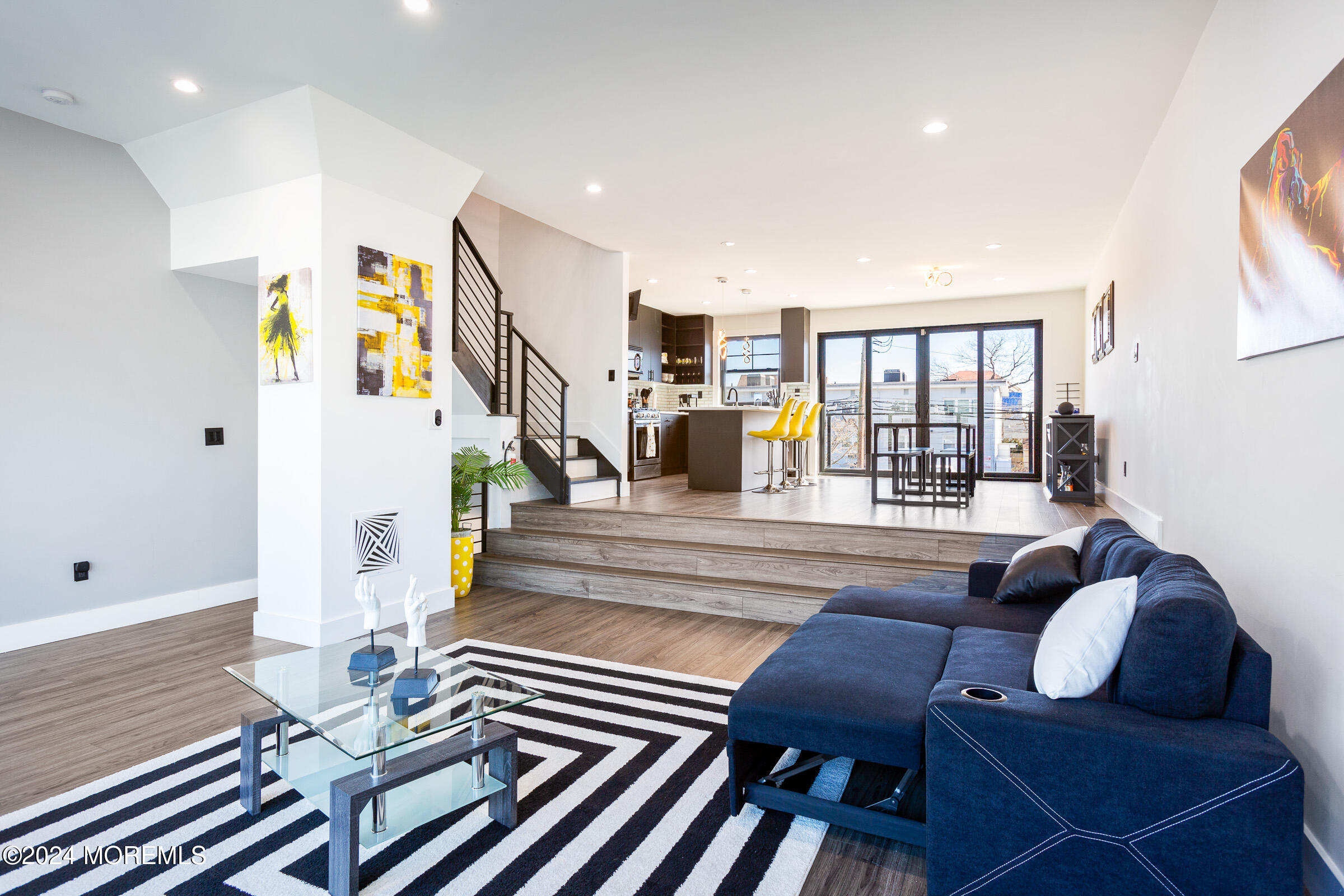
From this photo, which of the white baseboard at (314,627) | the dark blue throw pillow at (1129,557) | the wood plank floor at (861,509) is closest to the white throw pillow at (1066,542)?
the dark blue throw pillow at (1129,557)

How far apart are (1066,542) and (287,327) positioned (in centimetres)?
424

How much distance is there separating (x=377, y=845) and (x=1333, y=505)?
2709 millimetres

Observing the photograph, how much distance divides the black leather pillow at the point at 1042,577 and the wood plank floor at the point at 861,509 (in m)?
1.72

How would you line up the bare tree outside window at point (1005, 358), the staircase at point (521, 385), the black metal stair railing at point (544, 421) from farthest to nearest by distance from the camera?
1. the bare tree outside window at point (1005, 358)
2. the black metal stair railing at point (544, 421)
3. the staircase at point (521, 385)

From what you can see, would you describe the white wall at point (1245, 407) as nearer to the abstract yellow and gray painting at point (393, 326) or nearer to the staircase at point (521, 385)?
the abstract yellow and gray painting at point (393, 326)

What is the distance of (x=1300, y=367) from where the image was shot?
197 centimetres

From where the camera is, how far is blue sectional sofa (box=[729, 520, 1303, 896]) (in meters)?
1.44

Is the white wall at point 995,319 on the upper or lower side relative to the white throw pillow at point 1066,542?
upper

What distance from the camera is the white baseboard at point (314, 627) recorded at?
12.8 feet

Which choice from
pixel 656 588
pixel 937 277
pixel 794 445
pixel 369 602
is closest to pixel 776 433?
pixel 794 445

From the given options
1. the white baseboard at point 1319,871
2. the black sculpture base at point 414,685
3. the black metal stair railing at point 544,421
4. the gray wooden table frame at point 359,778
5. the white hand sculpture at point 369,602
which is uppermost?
the black metal stair railing at point 544,421

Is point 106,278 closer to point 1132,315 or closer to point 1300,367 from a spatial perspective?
point 1300,367

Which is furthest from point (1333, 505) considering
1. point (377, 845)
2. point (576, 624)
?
point (576, 624)

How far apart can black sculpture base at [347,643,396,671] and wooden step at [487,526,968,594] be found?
2930mm
